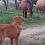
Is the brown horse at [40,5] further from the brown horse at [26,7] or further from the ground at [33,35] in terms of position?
the ground at [33,35]

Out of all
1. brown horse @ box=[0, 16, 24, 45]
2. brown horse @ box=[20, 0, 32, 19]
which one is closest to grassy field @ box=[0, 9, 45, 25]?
brown horse @ box=[20, 0, 32, 19]

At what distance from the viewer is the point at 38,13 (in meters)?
3.38

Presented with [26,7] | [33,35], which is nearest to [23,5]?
[26,7]

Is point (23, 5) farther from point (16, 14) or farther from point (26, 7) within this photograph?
point (16, 14)

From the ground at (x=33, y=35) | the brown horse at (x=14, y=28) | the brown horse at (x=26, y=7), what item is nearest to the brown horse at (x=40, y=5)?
the brown horse at (x=26, y=7)

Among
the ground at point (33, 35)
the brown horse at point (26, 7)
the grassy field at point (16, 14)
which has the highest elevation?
the brown horse at point (26, 7)

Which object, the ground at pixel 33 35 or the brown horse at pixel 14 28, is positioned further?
the ground at pixel 33 35

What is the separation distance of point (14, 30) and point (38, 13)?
98 cm

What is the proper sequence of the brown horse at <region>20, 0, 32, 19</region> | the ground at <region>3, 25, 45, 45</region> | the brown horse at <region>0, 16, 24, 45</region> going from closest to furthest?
the brown horse at <region>0, 16, 24, 45</region>, the ground at <region>3, 25, 45, 45</region>, the brown horse at <region>20, 0, 32, 19</region>

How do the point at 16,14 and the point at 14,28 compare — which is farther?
the point at 16,14

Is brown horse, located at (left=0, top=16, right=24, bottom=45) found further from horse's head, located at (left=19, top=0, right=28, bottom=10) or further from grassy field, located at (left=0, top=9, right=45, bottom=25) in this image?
horse's head, located at (left=19, top=0, right=28, bottom=10)

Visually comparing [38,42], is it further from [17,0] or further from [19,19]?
[17,0]

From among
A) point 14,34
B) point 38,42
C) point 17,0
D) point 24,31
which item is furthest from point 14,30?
point 17,0

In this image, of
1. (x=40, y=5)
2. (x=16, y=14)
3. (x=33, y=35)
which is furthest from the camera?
(x=40, y=5)
